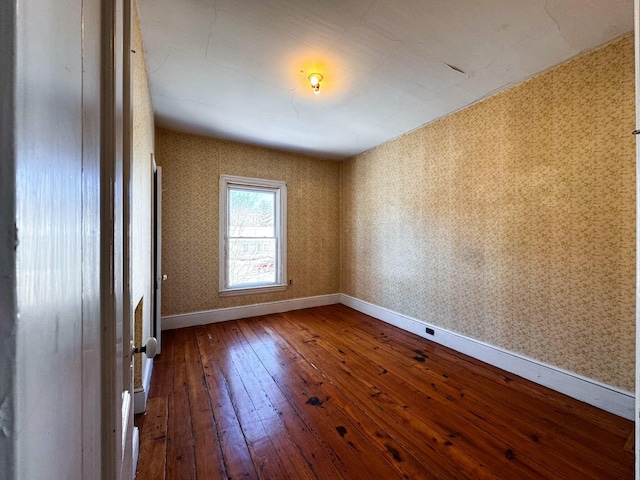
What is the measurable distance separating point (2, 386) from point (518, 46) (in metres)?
2.81

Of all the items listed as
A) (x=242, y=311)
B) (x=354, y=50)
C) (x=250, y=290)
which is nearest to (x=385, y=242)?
(x=250, y=290)

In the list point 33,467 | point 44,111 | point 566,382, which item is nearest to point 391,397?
point 566,382

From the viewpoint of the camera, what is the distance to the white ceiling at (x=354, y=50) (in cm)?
163

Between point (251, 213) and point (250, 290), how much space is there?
1178 millimetres

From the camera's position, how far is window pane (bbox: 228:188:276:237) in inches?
156

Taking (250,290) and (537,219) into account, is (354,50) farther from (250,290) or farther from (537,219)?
(250,290)

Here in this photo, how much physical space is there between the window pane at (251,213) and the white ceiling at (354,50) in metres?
1.27

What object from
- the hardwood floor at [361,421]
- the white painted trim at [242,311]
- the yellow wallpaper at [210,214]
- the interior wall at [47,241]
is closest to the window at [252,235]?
the yellow wallpaper at [210,214]

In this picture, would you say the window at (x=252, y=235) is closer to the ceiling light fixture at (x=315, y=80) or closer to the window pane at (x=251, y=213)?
the window pane at (x=251, y=213)

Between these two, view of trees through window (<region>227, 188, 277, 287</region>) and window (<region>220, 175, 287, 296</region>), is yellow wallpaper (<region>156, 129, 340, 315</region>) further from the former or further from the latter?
view of trees through window (<region>227, 188, 277, 287</region>)

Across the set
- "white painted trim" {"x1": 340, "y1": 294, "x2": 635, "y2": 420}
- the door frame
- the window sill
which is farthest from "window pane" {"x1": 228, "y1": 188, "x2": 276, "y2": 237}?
the door frame

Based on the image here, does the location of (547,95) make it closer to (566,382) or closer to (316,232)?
(566,382)

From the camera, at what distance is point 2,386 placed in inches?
6.3

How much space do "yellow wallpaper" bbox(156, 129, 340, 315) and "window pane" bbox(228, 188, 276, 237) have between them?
0.82ft
